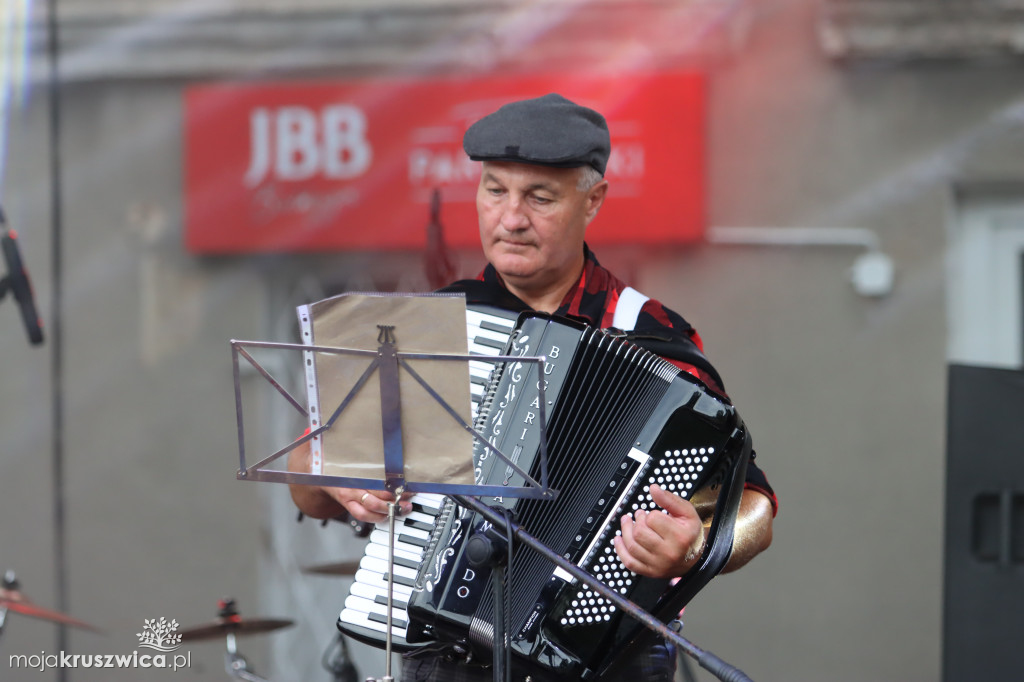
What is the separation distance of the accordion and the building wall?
2.96 metres

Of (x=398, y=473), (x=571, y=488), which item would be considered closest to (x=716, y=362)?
(x=571, y=488)

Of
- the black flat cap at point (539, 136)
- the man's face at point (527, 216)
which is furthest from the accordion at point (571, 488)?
the black flat cap at point (539, 136)

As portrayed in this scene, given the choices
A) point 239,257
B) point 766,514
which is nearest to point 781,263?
point 239,257

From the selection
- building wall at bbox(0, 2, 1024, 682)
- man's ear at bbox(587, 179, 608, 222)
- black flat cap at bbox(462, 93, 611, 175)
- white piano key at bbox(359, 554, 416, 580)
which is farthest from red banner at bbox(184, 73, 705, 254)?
white piano key at bbox(359, 554, 416, 580)

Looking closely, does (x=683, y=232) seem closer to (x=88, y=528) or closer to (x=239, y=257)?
(x=239, y=257)

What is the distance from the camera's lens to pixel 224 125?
5234 mm

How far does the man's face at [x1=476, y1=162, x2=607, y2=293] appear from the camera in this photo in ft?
7.56

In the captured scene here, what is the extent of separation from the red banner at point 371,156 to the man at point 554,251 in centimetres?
256

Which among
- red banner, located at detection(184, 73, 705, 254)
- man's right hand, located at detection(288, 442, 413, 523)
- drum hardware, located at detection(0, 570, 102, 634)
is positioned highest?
red banner, located at detection(184, 73, 705, 254)

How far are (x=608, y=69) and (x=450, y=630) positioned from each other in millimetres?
3532

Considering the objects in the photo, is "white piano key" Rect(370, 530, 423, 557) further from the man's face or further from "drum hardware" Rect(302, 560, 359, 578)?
"drum hardware" Rect(302, 560, 359, 578)

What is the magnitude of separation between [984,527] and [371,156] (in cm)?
321

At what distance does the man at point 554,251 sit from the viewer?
2209 mm

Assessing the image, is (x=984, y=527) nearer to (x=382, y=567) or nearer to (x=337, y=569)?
(x=382, y=567)
